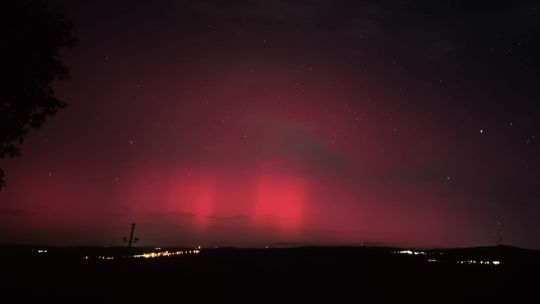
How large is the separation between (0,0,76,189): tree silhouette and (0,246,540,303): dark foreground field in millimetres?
6703

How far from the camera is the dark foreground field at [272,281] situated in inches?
661

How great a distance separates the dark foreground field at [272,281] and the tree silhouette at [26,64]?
22.0 feet

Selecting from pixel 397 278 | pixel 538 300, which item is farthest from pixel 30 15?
pixel 538 300

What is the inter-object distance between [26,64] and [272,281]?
14291 millimetres

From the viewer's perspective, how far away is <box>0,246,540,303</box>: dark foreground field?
16781 millimetres

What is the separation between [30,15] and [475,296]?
2137cm

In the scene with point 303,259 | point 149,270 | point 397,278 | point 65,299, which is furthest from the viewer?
point 303,259

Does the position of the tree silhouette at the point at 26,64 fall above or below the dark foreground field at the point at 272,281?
above

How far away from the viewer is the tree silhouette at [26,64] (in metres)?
22.9

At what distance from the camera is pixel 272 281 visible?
66.3ft

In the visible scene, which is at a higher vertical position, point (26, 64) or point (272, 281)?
point (26, 64)

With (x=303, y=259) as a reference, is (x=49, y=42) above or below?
above

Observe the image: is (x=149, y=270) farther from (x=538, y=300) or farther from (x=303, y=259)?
(x=538, y=300)

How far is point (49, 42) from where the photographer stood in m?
24.7
